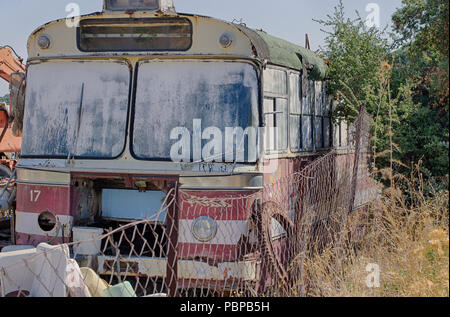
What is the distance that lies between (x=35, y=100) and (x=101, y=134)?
36.1 inches

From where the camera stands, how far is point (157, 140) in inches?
254

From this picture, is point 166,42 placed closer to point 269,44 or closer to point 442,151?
point 269,44

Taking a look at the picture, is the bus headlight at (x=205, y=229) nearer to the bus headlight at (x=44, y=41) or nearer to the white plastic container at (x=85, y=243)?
the white plastic container at (x=85, y=243)

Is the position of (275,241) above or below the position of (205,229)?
below

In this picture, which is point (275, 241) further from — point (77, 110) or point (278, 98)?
point (77, 110)

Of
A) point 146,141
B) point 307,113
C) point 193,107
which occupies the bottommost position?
point 146,141

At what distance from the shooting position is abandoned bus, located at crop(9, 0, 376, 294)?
20.0 ft

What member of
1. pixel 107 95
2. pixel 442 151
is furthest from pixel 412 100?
pixel 107 95

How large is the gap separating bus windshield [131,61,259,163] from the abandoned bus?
0.01 m

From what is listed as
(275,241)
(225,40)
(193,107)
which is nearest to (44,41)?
(193,107)

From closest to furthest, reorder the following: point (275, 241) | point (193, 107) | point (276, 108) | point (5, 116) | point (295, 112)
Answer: point (193, 107) < point (275, 241) < point (276, 108) < point (295, 112) < point (5, 116)

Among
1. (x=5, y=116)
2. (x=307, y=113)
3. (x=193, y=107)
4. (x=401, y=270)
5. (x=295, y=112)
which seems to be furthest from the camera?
(x=5, y=116)

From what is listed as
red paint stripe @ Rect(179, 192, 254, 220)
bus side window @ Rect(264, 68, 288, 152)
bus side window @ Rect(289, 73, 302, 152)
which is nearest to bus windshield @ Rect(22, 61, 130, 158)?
red paint stripe @ Rect(179, 192, 254, 220)

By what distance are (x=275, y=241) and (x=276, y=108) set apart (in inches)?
61.4
